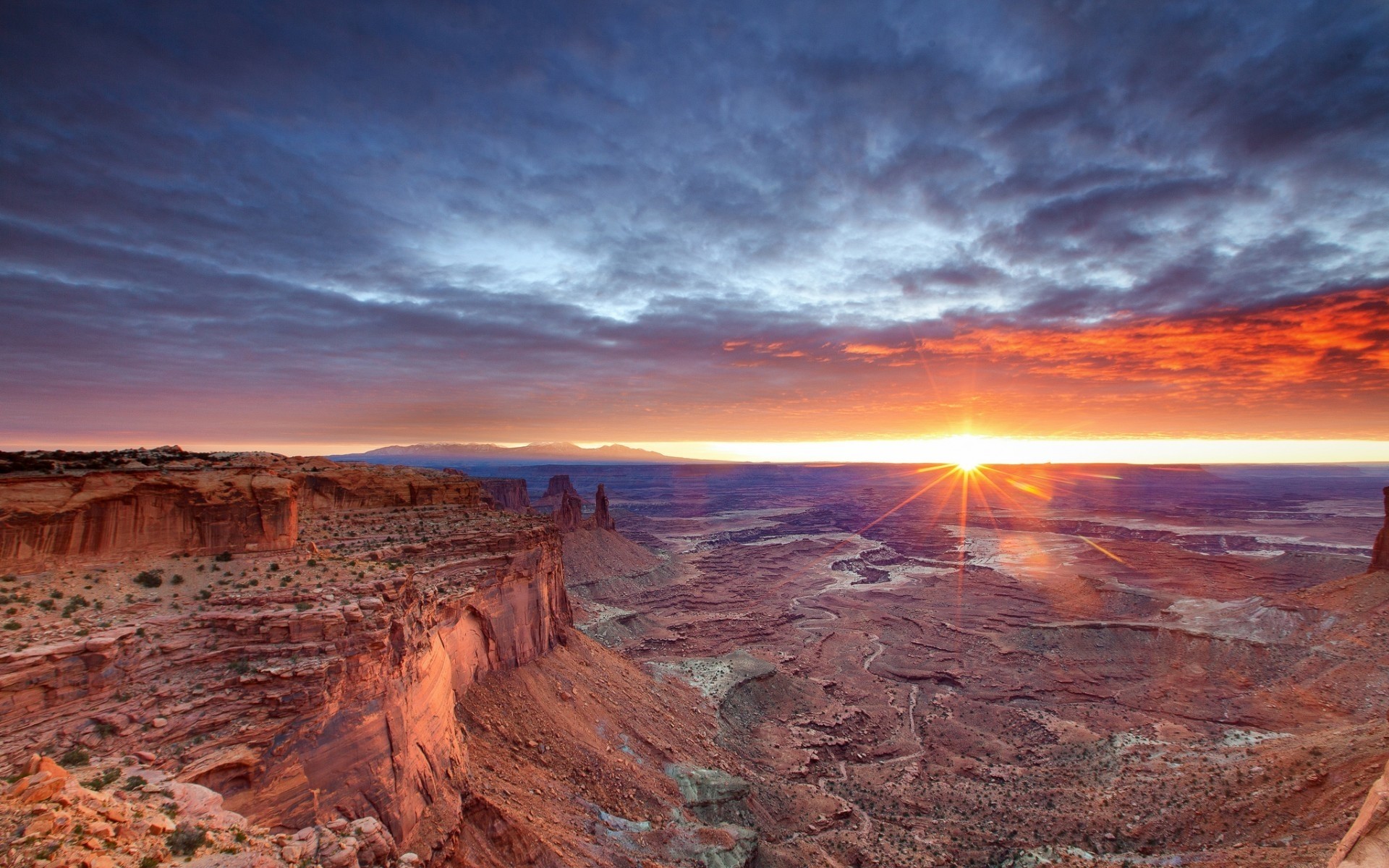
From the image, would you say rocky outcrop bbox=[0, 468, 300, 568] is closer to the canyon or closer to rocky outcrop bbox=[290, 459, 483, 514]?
the canyon

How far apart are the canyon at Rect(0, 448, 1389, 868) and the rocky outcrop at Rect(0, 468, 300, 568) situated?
2.4 inches

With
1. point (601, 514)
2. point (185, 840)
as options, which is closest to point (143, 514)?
point (185, 840)

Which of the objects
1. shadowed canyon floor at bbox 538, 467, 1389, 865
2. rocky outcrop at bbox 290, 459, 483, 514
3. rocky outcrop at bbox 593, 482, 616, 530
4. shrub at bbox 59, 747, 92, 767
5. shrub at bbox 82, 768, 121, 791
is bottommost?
shadowed canyon floor at bbox 538, 467, 1389, 865

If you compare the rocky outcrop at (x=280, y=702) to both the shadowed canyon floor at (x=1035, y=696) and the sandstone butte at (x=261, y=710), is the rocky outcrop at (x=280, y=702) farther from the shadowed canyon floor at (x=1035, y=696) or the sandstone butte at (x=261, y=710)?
the shadowed canyon floor at (x=1035, y=696)

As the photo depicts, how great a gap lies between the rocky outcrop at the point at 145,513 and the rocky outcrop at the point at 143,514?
0.02 meters

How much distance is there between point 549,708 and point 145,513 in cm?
1644

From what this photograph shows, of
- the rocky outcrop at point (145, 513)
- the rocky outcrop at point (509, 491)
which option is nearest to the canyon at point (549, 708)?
the rocky outcrop at point (145, 513)

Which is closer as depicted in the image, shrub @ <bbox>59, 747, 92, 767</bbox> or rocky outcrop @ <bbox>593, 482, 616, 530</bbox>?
shrub @ <bbox>59, 747, 92, 767</bbox>

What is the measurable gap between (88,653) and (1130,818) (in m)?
32.3

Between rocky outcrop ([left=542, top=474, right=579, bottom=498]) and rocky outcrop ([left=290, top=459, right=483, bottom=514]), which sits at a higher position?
rocky outcrop ([left=290, top=459, right=483, bottom=514])

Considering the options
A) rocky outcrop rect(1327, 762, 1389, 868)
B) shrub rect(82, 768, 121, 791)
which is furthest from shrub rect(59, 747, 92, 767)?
rocky outcrop rect(1327, 762, 1389, 868)

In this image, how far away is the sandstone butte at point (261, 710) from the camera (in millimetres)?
9672

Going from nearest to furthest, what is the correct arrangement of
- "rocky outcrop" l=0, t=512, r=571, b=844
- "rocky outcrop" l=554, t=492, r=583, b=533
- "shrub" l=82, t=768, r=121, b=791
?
"shrub" l=82, t=768, r=121, b=791, "rocky outcrop" l=0, t=512, r=571, b=844, "rocky outcrop" l=554, t=492, r=583, b=533

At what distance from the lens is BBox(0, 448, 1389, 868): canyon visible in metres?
10.9
